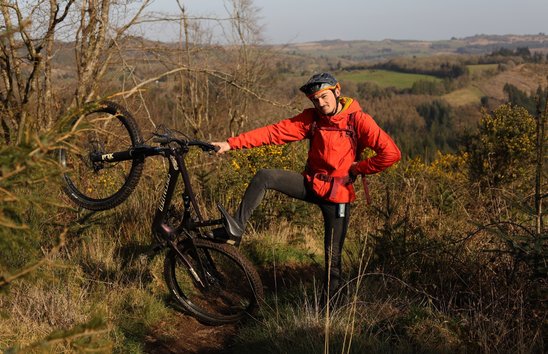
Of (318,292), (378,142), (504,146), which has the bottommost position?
(318,292)

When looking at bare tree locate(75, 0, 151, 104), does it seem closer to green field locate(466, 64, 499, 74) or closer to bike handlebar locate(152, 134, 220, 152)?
bike handlebar locate(152, 134, 220, 152)

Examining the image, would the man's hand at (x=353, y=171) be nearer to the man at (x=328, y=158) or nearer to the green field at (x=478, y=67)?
the man at (x=328, y=158)

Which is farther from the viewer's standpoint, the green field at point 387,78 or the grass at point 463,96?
the green field at point 387,78

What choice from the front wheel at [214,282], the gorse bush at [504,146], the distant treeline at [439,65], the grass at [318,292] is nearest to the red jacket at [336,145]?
the grass at [318,292]

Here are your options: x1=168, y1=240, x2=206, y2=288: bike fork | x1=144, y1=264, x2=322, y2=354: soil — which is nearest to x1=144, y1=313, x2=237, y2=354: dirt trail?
x1=144, y1=264, x2=322, y2=354: soil

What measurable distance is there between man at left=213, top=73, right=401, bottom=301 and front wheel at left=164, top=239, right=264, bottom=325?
0.97 feet

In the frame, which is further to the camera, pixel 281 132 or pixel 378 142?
pixel 281 132

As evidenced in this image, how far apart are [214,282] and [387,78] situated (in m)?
100

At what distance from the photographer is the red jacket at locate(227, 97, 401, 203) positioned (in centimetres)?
372

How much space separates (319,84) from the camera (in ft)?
12.1

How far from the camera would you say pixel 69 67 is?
5980mm

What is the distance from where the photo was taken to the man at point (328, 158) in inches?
147

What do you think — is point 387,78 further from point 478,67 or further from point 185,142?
point 185,142

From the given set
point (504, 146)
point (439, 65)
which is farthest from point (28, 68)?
point (439, 65)
